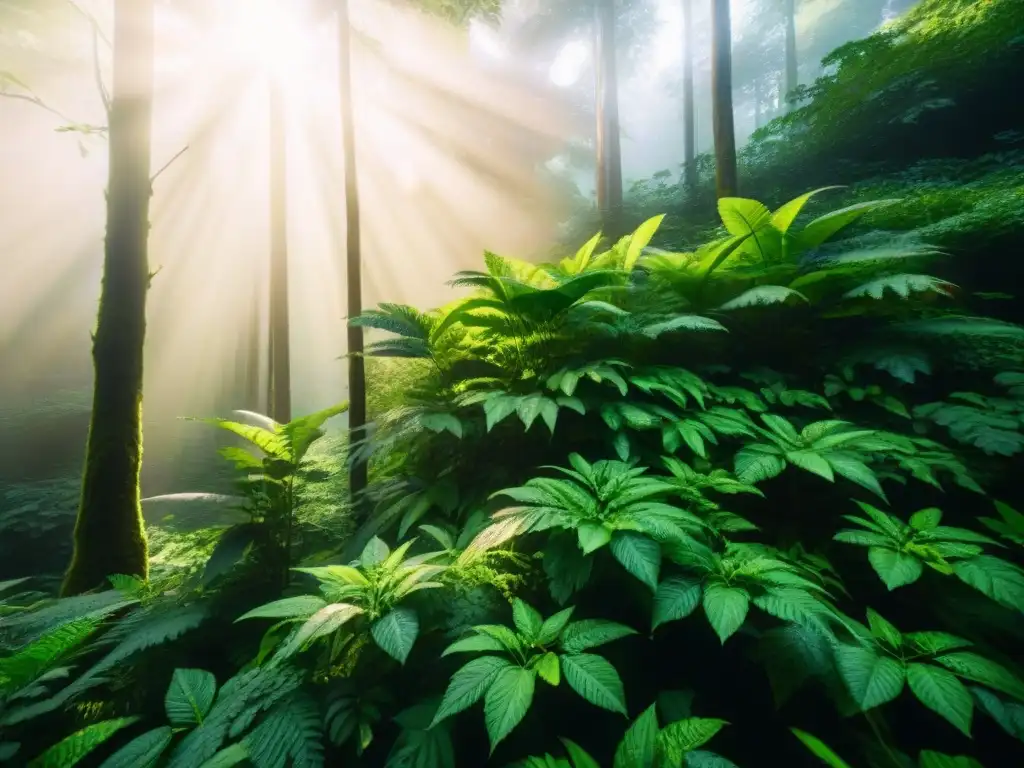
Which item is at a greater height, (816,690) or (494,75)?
(494,75)

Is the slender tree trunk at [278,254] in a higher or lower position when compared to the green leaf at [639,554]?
higher

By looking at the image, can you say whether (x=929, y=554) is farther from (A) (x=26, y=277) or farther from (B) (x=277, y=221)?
(A) (x=26, y=277)

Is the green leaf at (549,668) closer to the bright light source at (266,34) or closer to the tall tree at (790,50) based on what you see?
the bright light source at (266,34)

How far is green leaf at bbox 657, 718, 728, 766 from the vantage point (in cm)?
90

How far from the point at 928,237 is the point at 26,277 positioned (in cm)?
3573

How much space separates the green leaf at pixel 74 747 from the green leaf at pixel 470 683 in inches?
33.5

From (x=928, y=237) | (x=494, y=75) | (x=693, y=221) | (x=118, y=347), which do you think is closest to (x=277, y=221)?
(x=118, y=347)

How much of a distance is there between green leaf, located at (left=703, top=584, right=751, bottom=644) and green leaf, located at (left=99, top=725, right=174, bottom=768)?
57.0 inches

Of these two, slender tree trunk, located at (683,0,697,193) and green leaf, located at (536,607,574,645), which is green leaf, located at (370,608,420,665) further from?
slender tree trunk, located at (683,0,697,193)

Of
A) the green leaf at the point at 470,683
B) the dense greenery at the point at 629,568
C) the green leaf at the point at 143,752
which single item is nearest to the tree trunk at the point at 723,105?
the dense greenery at the point at 629,568

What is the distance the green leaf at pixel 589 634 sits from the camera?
111 cm

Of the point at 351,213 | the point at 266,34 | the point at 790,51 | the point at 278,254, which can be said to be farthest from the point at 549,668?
the point at 790,51

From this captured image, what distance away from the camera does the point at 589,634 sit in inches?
45.1

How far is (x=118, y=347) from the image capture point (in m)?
3.08
